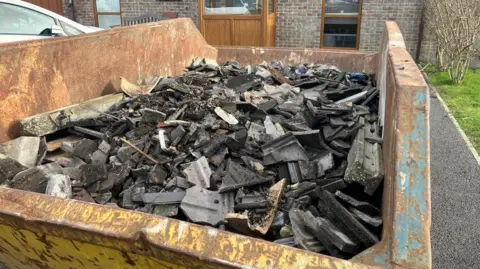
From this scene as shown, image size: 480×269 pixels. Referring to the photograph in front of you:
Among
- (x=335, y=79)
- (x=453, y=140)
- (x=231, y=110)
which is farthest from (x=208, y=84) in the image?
(x=453, y=140)

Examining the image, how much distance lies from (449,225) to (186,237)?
321 cm

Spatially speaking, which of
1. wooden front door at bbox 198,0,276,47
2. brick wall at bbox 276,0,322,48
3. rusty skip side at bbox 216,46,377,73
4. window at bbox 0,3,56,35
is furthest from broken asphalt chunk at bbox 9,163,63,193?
brick wall at bbox 276,0,322,48

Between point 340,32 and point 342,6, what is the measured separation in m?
0.67

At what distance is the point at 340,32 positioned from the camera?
392 inches

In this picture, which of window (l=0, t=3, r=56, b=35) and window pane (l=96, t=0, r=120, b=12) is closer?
window (l=0, t=3, r=56, b=35)

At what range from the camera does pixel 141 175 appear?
263cm

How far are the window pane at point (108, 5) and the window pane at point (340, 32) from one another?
6.87m

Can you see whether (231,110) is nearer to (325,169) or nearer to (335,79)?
(325,169)

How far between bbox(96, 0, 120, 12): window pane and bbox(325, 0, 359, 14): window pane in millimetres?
6819

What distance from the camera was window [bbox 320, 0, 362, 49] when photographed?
31.7ft

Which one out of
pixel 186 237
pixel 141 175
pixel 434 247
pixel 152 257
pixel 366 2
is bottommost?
pixel 434 247

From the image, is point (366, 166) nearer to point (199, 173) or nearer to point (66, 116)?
point (199, 173)

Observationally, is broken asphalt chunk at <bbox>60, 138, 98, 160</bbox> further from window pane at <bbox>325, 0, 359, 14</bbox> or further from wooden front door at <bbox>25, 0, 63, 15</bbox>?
wooden front door at <bbox>25, 0, 63, 15</bbox>

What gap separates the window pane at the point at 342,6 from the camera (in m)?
9.62
